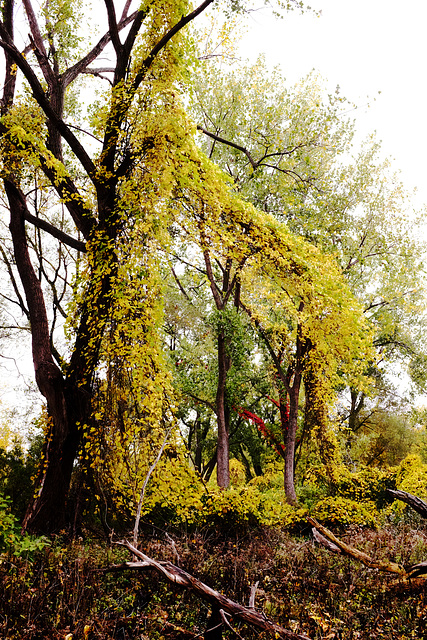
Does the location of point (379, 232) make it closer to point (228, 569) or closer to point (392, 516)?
point (392, 516)

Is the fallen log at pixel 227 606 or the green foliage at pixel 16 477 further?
the green foliage at pixel 16 477

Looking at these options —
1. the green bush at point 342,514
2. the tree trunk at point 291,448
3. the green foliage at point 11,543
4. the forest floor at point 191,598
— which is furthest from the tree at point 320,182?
the green foliage at point 11,543

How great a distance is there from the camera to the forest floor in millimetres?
2969

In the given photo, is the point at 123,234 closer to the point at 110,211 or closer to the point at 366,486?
the point at 110,211

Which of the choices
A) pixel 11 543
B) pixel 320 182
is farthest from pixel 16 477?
pixel 320 182

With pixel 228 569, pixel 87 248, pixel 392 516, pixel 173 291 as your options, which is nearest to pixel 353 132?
pixel 173 291

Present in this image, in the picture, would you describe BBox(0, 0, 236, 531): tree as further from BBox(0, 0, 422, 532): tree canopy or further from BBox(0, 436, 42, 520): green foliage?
BBox(0, 436, 42, 520): green foliage

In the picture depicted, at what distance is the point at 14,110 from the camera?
7.20m

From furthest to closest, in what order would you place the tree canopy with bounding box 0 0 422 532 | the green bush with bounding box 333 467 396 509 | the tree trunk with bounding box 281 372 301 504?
the tree trunk with bounding box 281 372 301 504 < the green bush with bounding box 333 467 396 509 < the tree canopy with bounding box 0 0 422 532

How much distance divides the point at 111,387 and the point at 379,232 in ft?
39.4

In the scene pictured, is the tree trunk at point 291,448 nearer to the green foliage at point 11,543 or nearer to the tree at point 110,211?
the tree at point 110,211

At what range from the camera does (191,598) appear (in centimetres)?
378

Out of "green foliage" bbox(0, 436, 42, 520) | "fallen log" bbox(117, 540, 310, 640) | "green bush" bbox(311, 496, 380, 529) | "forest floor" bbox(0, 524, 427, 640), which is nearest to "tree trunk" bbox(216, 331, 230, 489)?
"green bush" bbox(311, 496, 380, 529)

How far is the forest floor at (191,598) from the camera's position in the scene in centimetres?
297
